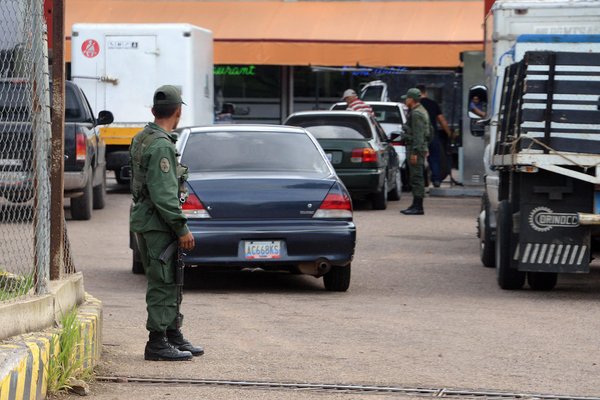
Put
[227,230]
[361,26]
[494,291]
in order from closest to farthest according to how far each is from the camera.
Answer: [227,230] < [494,291] < [361,26]

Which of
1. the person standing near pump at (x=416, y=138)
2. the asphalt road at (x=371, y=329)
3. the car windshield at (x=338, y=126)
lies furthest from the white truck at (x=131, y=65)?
the asphalt road at (x=371, y=329)

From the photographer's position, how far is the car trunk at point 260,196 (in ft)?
38.8

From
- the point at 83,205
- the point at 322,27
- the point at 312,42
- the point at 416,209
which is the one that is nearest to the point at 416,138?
the point at 416,209

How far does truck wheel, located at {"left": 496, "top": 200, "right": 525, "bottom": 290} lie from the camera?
40.8ft

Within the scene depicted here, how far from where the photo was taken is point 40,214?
7.81m

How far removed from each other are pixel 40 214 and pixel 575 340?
3811 mm

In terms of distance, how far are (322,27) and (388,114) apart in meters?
9.33

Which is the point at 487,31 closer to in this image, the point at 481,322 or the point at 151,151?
the point at 481,322

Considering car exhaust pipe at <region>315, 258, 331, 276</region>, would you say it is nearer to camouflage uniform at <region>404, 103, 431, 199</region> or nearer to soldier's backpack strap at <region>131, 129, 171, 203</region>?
soldier's backpack strap at <region>131, 129, 171, 203</region>

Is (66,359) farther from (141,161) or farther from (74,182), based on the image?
(74,182)

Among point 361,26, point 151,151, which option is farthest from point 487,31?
point 361,26

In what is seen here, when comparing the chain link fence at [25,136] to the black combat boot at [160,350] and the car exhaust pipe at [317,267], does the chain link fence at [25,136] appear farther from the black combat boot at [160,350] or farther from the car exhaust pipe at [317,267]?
the car exhaust pipe at [317,267]

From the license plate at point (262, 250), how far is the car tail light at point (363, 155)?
395 inches

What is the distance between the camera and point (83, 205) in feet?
64.4
